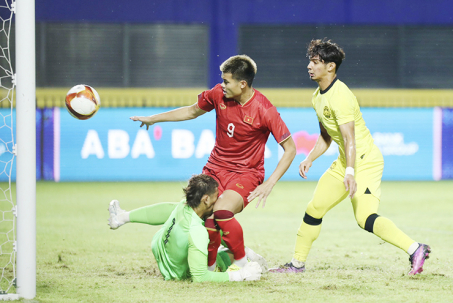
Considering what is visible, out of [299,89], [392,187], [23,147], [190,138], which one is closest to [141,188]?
[190,138]

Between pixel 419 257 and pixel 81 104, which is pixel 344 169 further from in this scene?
pixel 81 104

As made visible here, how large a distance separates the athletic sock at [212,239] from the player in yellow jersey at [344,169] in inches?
28.1

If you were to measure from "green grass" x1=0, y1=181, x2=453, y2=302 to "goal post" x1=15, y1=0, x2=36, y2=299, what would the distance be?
→ 241 mm

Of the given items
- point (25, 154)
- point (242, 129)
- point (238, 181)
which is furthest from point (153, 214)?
point (25, 154)

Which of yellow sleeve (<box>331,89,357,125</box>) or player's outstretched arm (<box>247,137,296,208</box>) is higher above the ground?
yellow sleeve (<box>331,89,357,125</box>)

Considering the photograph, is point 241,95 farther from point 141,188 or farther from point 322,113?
point 141,188

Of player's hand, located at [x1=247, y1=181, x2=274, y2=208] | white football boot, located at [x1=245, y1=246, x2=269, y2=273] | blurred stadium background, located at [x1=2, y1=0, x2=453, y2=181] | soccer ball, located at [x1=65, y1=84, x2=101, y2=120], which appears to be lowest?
white football boot, located at [x1=245, y1=246, x2=269, y2=273]

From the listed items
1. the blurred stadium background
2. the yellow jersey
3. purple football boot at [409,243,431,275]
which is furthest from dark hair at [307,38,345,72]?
the blurred stadium background

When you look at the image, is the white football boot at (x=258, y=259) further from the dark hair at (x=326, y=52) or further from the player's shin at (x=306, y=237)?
the dark hair at (x=326, y=52)

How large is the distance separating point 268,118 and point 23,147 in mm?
1999

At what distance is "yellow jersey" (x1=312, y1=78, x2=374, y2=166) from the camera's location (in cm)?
491

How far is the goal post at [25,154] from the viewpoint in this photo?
13.0 ft

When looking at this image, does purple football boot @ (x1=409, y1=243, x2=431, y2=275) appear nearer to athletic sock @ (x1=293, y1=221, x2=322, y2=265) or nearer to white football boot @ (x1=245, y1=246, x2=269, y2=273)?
athletic sock @ (x1=293, y1=221, x2=322, y2=265)

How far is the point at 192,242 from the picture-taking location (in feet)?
14.8
